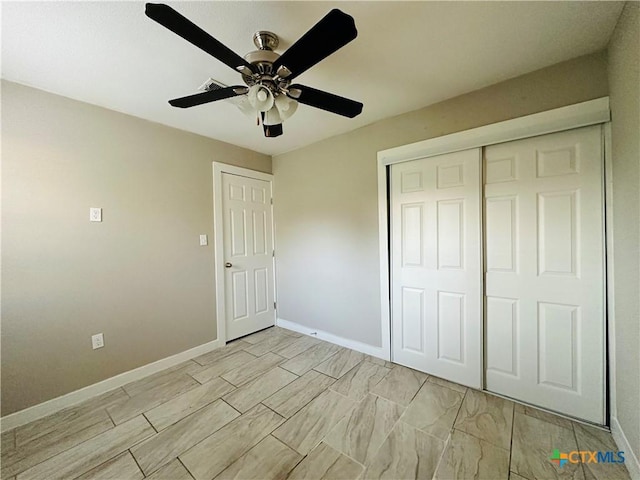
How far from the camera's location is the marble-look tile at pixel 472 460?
52.8 inches

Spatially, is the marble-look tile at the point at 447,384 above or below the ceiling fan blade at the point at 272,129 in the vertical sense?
below

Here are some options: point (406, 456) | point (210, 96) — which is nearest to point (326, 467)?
point (406, 456)

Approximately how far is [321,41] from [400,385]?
2425mm

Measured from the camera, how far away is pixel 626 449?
4.50ft

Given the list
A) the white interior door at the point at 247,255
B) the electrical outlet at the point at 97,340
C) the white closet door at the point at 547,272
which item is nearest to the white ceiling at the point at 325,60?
the white closet door at the point at 547,272

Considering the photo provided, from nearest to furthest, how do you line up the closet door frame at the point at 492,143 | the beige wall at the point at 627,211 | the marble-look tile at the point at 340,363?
the beige wall at the point at 627,211 → the closet door frame at the point at 492,143 → the marble-look tile at the point at 340,363

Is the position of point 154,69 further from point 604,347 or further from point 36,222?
point 604,347

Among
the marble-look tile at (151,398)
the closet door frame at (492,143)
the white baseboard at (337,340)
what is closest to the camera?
the closet door frame at (492,143)

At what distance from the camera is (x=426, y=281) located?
7.48 feet

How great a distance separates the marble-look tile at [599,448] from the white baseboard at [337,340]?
4.46 ft

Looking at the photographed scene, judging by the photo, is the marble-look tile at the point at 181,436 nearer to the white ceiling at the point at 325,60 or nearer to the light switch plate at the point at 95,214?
the light switch plate at the point at 95,214

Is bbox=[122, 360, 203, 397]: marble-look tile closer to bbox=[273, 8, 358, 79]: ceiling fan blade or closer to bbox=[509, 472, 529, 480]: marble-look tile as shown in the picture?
bbox=[509, 472, 529, 480]: marble-look tile

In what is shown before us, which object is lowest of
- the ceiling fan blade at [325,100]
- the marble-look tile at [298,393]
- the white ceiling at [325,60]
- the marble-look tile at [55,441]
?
the marble-look tile at [55,441]

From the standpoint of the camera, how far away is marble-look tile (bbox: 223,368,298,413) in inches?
76.2
